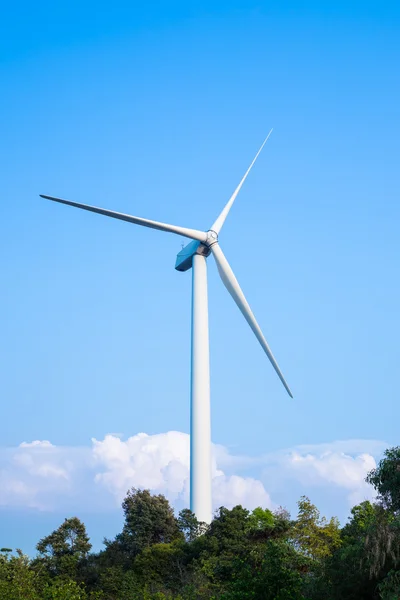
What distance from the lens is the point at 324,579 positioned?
35.1 m

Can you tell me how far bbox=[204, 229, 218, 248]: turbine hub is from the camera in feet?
207

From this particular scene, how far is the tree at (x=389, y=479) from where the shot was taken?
109 feet

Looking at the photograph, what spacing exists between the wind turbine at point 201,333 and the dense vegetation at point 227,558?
2.97 m

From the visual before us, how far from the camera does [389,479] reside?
3362 cm

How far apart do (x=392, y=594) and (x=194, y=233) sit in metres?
38.2

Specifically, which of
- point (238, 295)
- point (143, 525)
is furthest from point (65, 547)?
point (238, 295)

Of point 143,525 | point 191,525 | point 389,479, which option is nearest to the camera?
point 389,479

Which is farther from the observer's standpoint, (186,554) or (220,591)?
(186,554)

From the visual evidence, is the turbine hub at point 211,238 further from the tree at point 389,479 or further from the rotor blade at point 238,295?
the tree at point 389,479

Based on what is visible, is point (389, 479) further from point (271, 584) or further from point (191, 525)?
point (191, 525)

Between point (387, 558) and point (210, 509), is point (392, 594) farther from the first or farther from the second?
point (210, 509)

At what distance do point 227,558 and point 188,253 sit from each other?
23724 mm

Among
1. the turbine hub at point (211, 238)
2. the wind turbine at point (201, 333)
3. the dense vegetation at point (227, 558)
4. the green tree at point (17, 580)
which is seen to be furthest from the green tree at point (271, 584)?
the turbine hub at point (211, 238)

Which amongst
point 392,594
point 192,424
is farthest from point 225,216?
point 392,594
